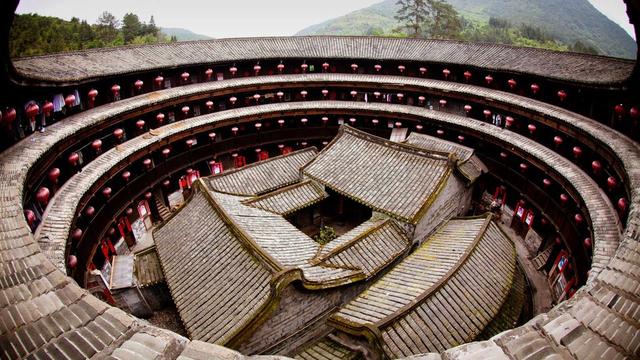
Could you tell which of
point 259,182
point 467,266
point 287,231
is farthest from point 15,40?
point 467,266

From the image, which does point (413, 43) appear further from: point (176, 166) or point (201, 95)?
point (176, 166)

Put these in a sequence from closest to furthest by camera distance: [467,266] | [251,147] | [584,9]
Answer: [467,266], [251,147], [584,9]

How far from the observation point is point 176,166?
3166cm

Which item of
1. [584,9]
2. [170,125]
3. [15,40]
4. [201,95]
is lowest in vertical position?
[170,125]

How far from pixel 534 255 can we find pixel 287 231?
1770cm

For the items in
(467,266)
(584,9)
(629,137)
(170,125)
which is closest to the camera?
(467,266)

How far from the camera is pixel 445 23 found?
258ft

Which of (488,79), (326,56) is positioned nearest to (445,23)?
(326,56)

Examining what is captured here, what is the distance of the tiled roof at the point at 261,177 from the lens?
25781 millimetres

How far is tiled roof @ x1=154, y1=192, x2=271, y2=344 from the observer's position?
52.1ft

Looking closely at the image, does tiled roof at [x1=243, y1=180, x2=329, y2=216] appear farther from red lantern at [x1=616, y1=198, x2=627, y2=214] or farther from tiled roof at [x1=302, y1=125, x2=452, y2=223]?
red lantern at [x1=616, y1=198, x2=627, y2=214]

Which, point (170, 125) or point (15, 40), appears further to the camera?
point (15, 40)

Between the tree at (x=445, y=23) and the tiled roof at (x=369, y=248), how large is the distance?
64105 mm

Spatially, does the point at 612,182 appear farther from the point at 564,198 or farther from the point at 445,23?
the point at 445,23
